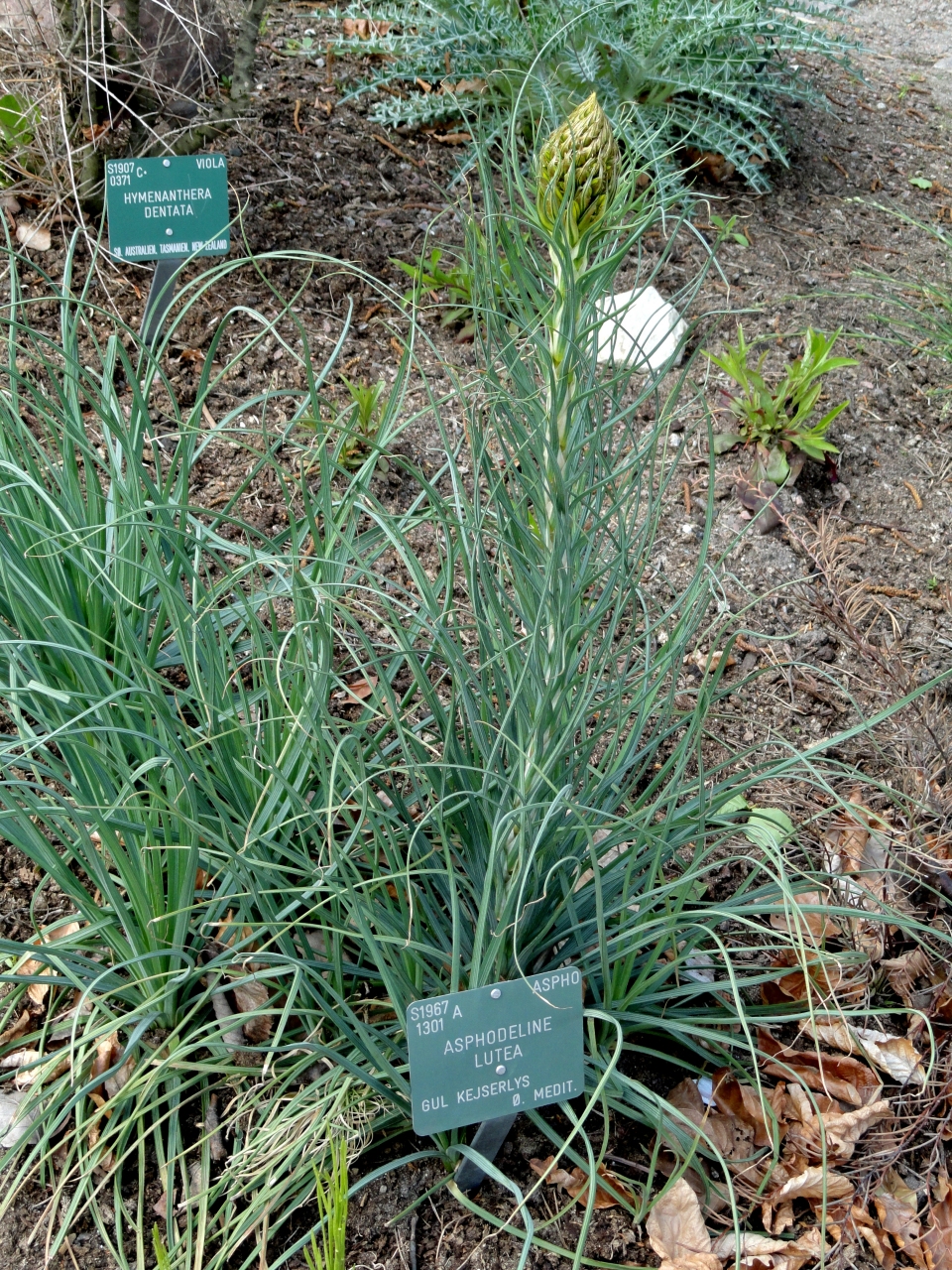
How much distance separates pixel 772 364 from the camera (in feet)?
8.26

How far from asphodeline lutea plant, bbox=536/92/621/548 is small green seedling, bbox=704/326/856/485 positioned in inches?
48.6

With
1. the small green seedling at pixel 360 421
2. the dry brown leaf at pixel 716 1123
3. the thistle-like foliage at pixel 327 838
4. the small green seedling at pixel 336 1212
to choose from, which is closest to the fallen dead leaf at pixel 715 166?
the small green seedling at pixel 360 421

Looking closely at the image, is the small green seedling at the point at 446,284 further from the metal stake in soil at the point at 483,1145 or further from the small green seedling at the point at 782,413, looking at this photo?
the metal stake in soil at the point at 483,1145

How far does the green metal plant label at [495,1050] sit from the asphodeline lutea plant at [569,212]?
515mm

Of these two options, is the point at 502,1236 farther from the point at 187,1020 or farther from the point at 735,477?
the point at 735,477

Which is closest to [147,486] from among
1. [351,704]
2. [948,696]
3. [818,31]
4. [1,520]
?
[1,520]

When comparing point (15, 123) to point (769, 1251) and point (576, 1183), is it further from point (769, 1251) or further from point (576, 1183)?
point (769, 1251)

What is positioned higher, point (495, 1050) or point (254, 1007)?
point (495, 1050)

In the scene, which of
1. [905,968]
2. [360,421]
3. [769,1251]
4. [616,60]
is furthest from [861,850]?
[616,60]

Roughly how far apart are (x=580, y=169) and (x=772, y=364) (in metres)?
1.80

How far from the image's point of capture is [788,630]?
6.66ft

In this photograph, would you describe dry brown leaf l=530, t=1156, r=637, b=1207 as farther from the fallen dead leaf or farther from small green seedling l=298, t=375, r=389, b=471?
the fallen dead leaf

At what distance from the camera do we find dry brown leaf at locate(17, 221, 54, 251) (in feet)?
7.71

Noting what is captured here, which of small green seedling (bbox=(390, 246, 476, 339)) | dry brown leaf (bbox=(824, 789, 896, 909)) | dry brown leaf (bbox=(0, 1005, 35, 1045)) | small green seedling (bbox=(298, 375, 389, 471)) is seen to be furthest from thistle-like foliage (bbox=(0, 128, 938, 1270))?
small green seedling (bbox=(390, 246, 476, 339))
